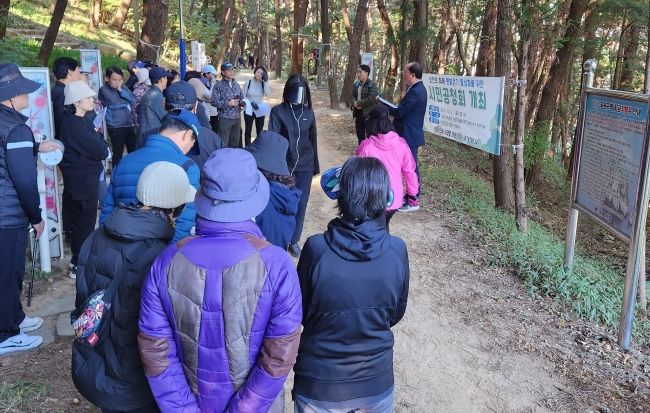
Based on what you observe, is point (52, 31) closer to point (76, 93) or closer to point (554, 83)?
point (76, 93)

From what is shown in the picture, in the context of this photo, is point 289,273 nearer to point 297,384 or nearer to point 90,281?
point 297,384

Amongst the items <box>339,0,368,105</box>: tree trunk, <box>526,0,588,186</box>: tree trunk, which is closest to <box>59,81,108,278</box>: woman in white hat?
<box>526,0,588,186</box>: tree trunk

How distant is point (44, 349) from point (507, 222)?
5796mm

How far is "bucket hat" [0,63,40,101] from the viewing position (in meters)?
3.68

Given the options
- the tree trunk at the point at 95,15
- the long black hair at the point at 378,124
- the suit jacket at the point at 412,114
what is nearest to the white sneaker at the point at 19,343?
the long black hair at the point at 378,124

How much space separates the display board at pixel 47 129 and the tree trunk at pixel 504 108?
535cm

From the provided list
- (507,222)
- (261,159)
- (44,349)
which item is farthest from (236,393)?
(507,222)

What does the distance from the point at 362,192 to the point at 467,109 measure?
17.1 feet

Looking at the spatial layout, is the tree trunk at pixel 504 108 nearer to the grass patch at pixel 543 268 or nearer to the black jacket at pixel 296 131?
the grass patch at pixel 543 268

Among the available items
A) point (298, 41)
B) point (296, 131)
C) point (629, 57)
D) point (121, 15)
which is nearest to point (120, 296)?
point (296, 131)

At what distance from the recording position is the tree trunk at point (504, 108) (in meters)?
7.18

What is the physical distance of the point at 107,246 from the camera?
241 centimetres

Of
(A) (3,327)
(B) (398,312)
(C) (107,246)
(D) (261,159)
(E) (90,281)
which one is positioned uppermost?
(D) (261,159)

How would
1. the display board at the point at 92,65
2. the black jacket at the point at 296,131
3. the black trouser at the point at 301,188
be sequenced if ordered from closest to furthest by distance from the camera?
the black jacket at the point at 296,131, the black trouser at the point at 301,188, the display board at the point at 92,65
